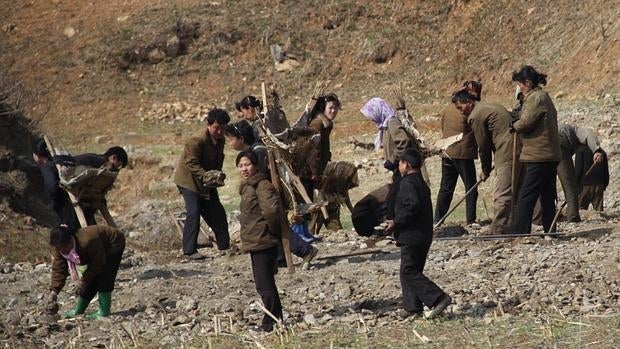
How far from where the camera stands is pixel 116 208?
21406 millimetres

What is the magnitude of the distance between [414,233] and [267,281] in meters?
1.11

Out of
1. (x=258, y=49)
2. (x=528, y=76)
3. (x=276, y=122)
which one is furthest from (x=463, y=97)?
(x=258, y=49)

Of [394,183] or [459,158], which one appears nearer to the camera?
[394,183]

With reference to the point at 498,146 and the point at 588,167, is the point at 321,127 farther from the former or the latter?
the point at 588,167

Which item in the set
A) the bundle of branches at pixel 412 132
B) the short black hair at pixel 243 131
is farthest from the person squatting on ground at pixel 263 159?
the bundle of branches at pixel 412 132

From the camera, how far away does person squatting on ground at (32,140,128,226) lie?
11.2m

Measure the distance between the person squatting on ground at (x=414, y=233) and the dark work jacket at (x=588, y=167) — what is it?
572cm

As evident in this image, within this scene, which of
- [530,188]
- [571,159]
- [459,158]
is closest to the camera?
[530,188]

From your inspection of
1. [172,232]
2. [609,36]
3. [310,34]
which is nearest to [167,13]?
[310,34]

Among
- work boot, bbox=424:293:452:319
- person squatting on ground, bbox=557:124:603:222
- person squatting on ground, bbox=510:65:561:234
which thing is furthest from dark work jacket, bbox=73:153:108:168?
person squatting on ground, bbox=557:124:603:222

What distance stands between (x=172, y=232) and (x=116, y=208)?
640cm

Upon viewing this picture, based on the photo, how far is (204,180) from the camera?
1211 centimetres

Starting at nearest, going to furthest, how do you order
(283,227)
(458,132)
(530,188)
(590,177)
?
1. (283,227)
2. (530,188)
3. (458,132)
4. (590,177)

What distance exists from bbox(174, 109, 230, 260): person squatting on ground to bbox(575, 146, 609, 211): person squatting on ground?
4301 mm
